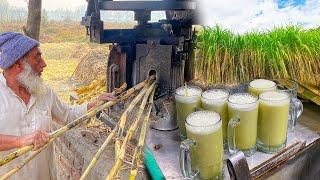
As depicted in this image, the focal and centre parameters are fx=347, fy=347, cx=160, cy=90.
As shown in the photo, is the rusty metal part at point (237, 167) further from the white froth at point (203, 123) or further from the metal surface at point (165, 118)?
the metal surface at point (165, 118)

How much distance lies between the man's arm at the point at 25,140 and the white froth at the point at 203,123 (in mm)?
776

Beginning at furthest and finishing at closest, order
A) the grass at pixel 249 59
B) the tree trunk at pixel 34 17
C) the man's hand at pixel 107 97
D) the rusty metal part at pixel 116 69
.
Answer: the tree trunk at pixel 34 17 < the grass at pixel 249 59 < the rusty metal part at pixel 116 69 < the man's hand at pixel 107 97

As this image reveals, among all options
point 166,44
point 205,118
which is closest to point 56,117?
point 166,44

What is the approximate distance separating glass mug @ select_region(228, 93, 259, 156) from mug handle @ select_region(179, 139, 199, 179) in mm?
300

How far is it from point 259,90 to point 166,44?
72 cm

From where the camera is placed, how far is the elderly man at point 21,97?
2.20m

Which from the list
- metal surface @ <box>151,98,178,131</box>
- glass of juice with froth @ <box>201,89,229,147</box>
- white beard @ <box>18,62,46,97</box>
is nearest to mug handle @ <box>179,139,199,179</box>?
glass of juice with froth @ <box>201,89,229,147</box>

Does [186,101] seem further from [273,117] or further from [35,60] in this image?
[35,60]

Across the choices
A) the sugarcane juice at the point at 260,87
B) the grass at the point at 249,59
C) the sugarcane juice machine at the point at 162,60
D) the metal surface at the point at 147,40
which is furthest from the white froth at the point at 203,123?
the grass at the point at 249,59

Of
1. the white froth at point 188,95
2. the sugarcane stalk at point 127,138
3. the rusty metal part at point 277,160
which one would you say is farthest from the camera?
the white froth at point 188,95

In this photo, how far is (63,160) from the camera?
330cm

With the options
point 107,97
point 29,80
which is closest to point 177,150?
point 107,97

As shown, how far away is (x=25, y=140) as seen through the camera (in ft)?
6.51

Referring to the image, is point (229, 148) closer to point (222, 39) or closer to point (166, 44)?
point (166, 44)
